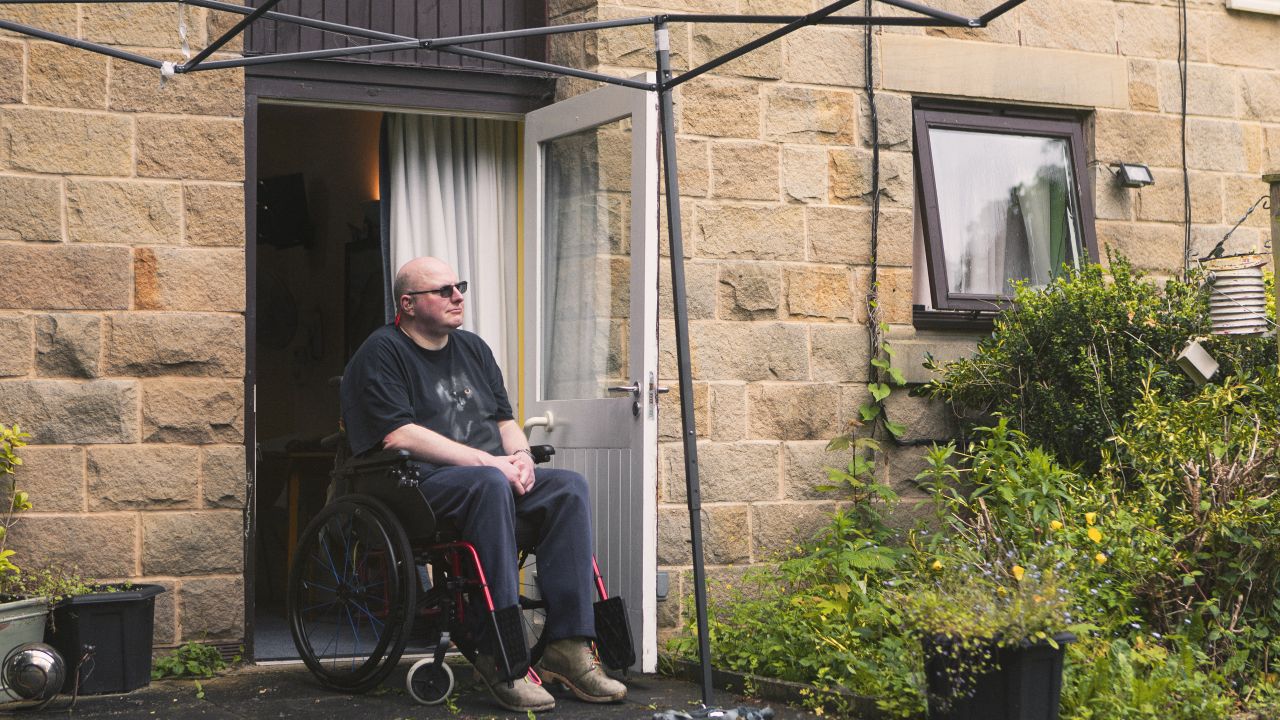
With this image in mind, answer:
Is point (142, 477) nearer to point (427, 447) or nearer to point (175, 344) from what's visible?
point (175, 344)

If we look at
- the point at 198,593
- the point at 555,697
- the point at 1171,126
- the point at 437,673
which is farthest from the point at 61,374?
the point at 1171,126

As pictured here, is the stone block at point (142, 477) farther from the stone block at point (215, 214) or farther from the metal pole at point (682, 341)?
the metal pole at point (682, 341)

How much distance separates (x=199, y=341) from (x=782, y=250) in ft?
7.91

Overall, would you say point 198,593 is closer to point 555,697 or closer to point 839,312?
point 555,697

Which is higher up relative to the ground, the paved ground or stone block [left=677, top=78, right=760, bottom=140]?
stone block [left=677, top=78, right=760, bottom=140]

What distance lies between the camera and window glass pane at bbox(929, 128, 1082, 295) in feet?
21.1

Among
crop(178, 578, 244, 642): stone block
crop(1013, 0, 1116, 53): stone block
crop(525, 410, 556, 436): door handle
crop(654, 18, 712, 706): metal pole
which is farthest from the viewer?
crop(1013, 0, 1116, 53): stone block

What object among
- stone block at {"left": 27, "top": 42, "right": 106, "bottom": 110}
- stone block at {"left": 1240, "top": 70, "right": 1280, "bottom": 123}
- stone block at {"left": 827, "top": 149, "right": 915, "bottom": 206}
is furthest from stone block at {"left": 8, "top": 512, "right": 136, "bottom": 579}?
stone block at {"left": 1240, "top": 70, "right": 1280, "bottom": 123}

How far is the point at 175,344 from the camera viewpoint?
5.13 metres

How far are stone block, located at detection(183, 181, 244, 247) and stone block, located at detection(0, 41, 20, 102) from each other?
0.65 m

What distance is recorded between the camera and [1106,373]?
570cm

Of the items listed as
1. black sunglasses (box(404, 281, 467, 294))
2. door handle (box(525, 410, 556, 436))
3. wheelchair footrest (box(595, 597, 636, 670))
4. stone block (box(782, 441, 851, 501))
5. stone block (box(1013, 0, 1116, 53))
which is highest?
stone block (box(1013, 0, 1116, 53))

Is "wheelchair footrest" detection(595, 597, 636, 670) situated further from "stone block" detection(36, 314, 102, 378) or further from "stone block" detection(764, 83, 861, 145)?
"stone block" detection(764, 83, 861, 145)

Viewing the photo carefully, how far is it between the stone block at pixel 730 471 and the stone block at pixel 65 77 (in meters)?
2.57
